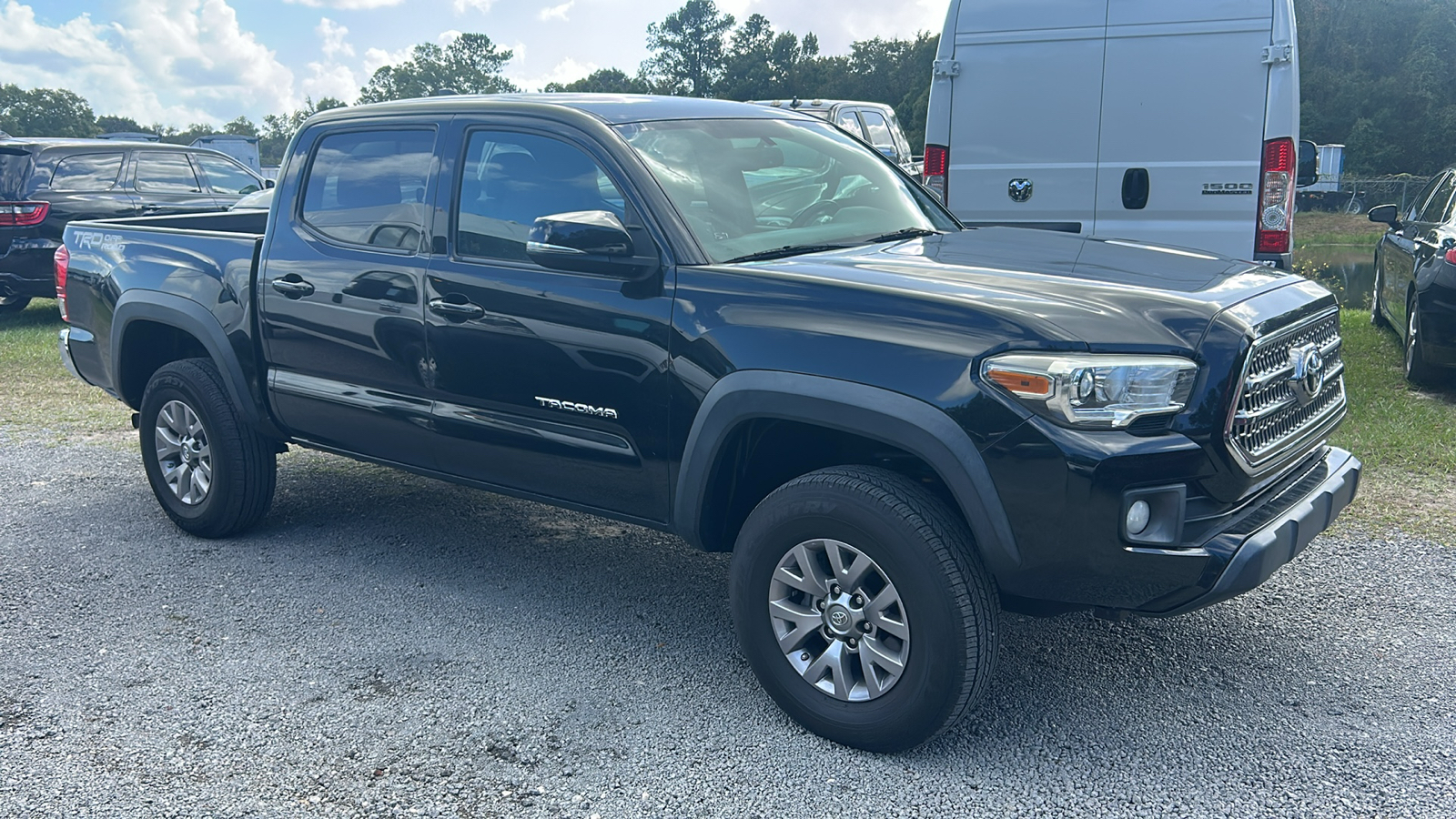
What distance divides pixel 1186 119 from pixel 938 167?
5.32 ft

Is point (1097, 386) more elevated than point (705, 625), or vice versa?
point (1097, 386)

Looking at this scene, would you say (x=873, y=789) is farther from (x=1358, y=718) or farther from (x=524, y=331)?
(x=524, y=331)

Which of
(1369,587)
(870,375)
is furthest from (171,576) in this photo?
(1369,587)

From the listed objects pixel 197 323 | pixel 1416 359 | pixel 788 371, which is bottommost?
pixel 1416 359

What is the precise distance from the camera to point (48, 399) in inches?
340

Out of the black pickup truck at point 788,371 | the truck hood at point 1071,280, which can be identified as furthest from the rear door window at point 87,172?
the truck hood at point 1071,280

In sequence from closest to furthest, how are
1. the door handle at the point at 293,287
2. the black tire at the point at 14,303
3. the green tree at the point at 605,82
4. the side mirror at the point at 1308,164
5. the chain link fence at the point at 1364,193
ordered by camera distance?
the door handle at the point at 293,287, the side mirror at the point at 1308,164, the black tire at the point at 14,303, the chain link fence at the point at 1364,193, the green tree at the point at 605,82

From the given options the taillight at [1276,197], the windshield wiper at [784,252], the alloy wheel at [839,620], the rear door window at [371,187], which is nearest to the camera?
the alloy wheel at [839,620]

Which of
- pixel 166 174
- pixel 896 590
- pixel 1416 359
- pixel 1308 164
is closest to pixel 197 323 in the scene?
pixel 896 590

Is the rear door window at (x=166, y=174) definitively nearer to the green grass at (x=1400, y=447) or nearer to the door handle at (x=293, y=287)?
the door handle at (x=293, y=287)

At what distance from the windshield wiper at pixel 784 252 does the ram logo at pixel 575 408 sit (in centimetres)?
60

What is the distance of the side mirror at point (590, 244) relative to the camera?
11.7 ft

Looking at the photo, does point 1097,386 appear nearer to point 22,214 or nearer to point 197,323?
point 197,323

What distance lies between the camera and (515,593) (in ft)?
15.1
